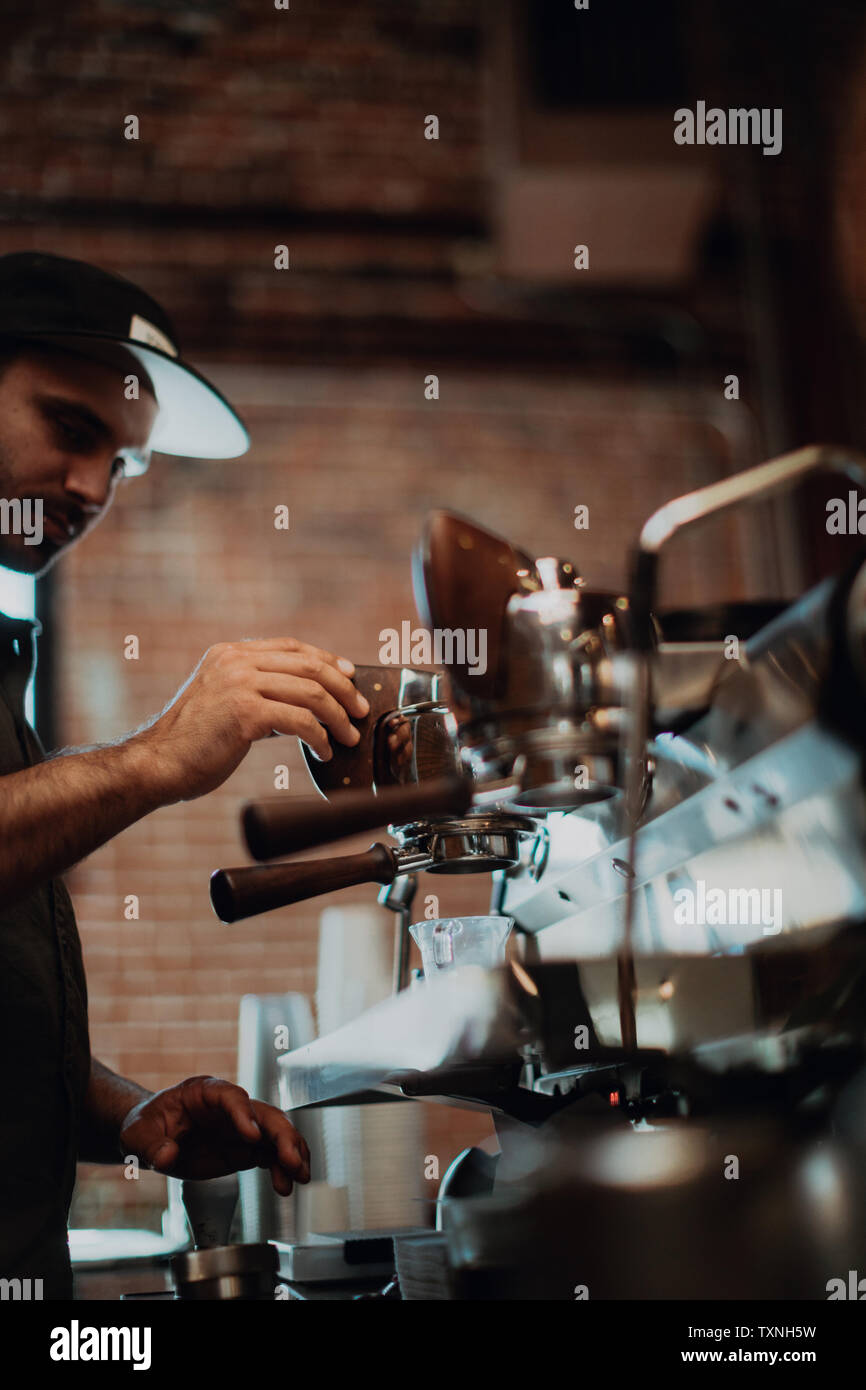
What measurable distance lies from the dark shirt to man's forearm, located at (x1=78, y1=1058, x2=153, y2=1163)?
2cm

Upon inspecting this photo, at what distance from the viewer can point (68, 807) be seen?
35.7 inches

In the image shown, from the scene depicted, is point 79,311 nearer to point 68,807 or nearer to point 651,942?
point 68,807

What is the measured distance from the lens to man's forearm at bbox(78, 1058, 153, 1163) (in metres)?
1.24

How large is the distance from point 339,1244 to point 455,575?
0.59 meters

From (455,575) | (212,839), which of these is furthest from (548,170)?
(455,575)

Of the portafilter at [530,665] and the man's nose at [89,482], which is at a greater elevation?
the man's nose at [89,482]

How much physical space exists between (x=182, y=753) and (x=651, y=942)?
37 centimetres

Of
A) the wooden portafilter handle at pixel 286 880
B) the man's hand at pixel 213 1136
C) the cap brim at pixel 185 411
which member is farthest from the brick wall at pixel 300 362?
the wooden portafilter handle at pixel 286 880

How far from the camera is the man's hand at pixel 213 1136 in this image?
0.95 m

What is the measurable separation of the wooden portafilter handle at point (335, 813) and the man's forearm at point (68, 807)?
0.74 ft

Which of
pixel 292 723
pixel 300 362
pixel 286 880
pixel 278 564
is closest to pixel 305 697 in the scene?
pixel 292 723
